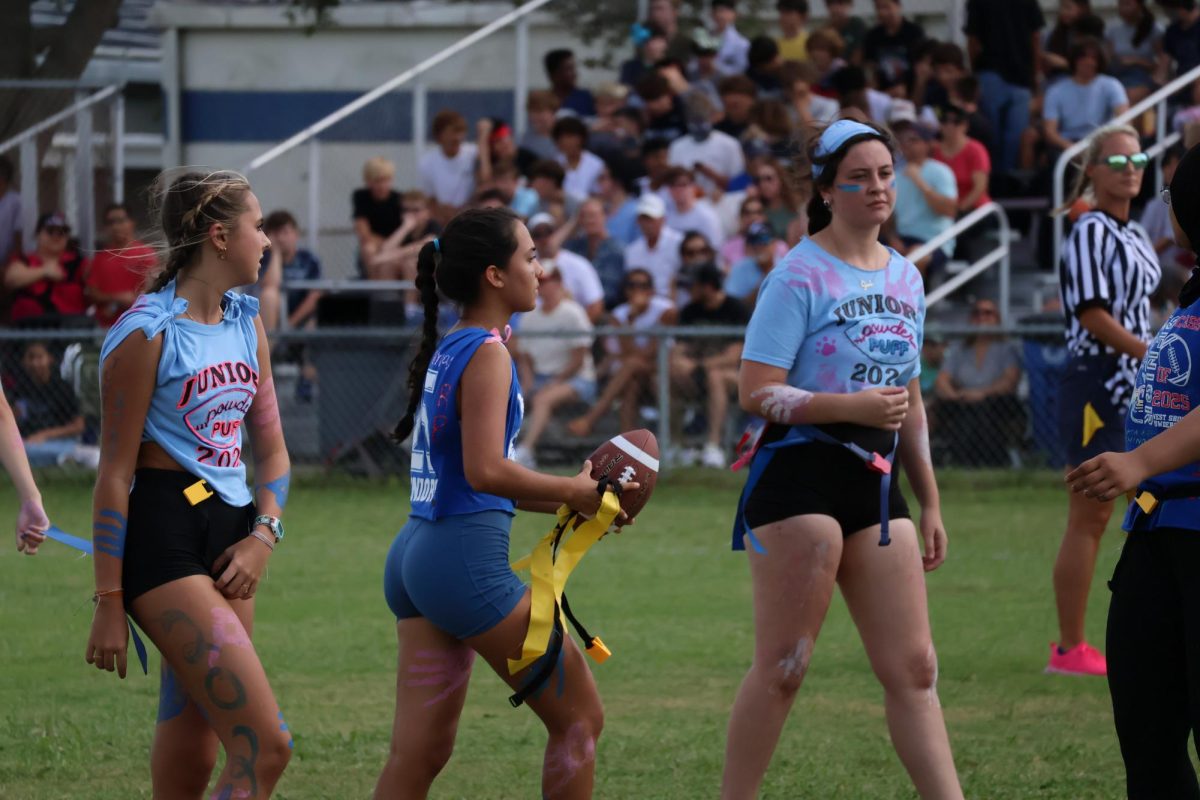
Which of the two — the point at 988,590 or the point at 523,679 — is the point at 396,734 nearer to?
the point at 523,679

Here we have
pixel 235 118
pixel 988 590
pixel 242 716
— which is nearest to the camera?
pixel 242 716

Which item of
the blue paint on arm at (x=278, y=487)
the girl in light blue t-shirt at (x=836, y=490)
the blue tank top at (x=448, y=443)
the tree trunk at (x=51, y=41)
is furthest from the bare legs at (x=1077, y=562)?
the tree trunk at (x=51, y=41)

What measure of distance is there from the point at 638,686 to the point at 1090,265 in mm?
2653

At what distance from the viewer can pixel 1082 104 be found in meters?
16.3

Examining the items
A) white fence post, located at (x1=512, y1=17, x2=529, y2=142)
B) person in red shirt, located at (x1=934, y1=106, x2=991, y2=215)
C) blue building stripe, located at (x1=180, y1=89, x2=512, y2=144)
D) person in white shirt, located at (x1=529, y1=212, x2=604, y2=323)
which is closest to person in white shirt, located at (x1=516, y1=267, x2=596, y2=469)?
person in white shirt, located at (x1=529, y1=212, x2=604, y2=323)

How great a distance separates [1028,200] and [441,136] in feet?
18.7

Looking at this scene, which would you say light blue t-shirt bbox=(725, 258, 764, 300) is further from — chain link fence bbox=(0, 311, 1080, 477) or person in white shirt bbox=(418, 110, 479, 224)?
person in white shirt bbox=(418, 110, 479, 224)

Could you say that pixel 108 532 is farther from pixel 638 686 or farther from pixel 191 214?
pixel 638 686

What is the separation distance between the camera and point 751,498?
16.5 feet

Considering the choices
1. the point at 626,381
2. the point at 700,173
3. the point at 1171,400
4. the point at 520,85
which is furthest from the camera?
the point at 520,85

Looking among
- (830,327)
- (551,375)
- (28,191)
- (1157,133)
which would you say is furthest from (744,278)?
(830,327)

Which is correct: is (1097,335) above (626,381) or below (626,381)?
above

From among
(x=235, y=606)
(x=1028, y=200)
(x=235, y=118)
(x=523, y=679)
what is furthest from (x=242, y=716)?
(x=235, y=118)

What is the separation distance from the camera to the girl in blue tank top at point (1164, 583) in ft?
13.7
